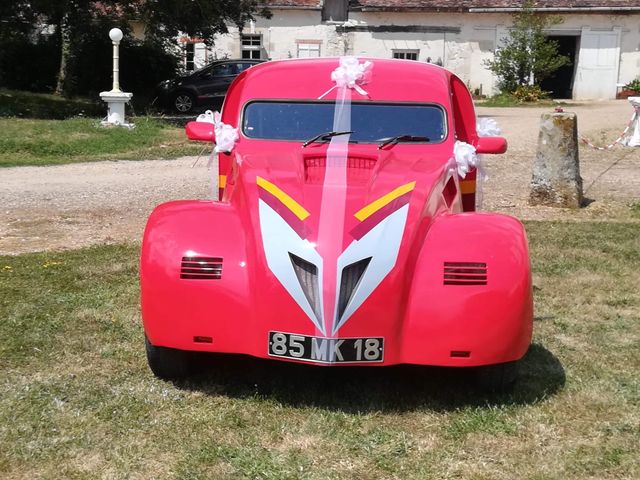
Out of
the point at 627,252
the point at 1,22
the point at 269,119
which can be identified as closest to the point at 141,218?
the point at 269,119

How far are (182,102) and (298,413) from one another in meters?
21.7

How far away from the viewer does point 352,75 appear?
5.64 m

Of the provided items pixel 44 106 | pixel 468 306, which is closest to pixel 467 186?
pixel 468 306

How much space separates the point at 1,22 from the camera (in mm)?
22719

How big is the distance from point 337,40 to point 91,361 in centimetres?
2919

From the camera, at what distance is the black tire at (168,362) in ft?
14.6

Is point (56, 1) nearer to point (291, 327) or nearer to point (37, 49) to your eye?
point (37, 49)

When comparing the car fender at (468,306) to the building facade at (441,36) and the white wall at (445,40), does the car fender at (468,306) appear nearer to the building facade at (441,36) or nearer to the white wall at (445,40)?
the building facade at (441,36)

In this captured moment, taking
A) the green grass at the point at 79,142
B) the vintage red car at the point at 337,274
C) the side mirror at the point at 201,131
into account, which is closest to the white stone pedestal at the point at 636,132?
the green grass at the point at 79,142

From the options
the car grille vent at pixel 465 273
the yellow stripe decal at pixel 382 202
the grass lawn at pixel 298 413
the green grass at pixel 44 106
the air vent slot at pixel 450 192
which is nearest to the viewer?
the grass lawn at pixel 298 413

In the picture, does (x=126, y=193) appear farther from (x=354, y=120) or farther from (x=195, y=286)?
(x=195, y=286)

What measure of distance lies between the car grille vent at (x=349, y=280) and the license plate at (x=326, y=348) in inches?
5.7

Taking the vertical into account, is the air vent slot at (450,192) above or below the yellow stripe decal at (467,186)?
above

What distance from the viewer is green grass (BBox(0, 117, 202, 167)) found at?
14758 millimetres
